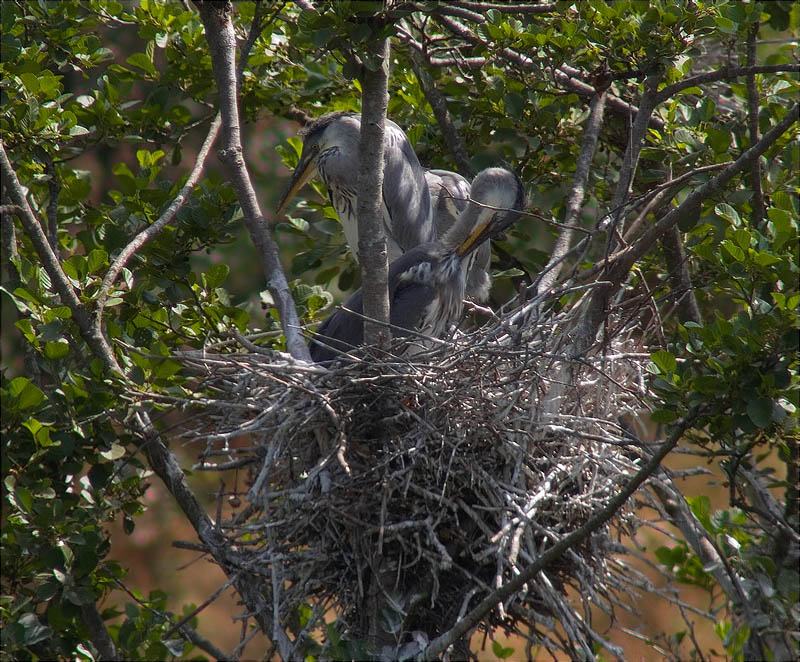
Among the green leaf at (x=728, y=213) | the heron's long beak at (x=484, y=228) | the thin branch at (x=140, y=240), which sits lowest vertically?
the heron's long beak at (x=484, y=228)

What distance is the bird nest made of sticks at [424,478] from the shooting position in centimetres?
Answer: 258

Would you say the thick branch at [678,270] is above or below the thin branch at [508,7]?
below

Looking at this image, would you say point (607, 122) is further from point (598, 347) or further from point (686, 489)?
point (686, 489)

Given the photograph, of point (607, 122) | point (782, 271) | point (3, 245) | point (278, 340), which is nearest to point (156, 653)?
point (278, 340)

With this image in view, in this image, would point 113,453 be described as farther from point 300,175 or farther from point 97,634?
point 300,175

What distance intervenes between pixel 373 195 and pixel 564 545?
100 centimetres

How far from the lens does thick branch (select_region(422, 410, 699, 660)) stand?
219cm

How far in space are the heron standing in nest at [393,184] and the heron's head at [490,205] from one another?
0.77ft

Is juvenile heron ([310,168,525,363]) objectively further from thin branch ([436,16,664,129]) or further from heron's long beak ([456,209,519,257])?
thin branch ([436,16,664,129])

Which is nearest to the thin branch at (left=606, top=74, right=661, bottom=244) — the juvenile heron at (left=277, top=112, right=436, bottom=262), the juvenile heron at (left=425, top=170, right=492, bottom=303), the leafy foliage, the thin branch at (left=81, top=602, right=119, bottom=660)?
the leafy foliage

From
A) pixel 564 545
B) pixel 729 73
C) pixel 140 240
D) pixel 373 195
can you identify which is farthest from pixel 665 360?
pixel 140 240

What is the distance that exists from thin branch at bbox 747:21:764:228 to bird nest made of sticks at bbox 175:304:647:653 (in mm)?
539

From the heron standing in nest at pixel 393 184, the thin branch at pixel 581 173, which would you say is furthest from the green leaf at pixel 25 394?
the thin branch at pixel 581 173

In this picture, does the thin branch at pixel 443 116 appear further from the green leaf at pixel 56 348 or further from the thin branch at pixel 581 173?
the green leaf at pixel 56 348
